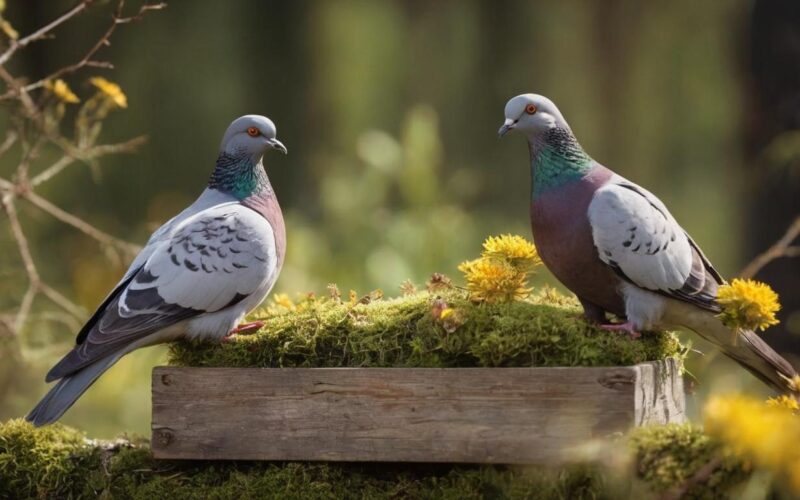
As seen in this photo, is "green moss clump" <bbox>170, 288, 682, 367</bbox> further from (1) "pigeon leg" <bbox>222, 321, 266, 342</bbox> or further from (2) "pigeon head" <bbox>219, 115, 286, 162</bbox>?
(2) "pigeon head" <bbox>219, 115, 286, 162</bbox>

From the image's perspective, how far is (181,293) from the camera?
257cm

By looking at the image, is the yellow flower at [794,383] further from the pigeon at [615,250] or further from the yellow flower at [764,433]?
the yellow flower at [764,433]

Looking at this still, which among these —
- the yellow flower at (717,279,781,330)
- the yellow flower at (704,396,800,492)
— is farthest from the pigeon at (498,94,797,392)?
the yellow flower at (704,396,800,492)

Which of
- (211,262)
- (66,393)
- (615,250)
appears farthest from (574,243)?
(66,393)

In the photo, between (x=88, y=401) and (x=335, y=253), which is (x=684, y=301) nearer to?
(x=335, y=253)

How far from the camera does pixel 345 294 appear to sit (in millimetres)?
5168

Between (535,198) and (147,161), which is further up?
(147,161)

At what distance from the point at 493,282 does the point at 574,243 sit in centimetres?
22

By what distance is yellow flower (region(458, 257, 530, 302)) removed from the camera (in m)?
2.46

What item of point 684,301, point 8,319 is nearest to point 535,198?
point 684,301

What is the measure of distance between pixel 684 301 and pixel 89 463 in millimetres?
1631

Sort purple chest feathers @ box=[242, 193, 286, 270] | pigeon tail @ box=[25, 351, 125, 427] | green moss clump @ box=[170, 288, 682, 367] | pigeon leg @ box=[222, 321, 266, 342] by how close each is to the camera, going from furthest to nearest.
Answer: purple chest feathers @ box=[242, 193, 286, 270] → pigeon leg @ box=[222, 321, 266, 342] → pigeon tail @ box=[25, 351, 125, 427] → green moss clump @ box=[170, 288, 682, 367]

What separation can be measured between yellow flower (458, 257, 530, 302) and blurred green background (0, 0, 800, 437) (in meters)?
3.13

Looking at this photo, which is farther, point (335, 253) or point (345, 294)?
point (335, 253)
